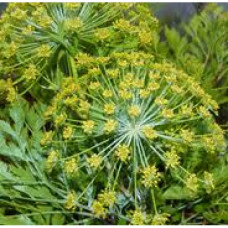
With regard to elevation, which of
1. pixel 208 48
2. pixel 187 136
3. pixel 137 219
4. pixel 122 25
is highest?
pixel 208 48

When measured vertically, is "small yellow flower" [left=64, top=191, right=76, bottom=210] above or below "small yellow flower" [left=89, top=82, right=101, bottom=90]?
below

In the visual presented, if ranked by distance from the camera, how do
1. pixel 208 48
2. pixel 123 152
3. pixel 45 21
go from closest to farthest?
pixel 123 152
pixel 45 21
pixel 208 48

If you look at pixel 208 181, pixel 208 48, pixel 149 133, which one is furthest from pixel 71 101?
pixel 208 48

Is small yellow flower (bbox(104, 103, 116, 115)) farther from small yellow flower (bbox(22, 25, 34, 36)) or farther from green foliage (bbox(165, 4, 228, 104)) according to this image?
green foliage (bbox(165, 4, 228, 104))

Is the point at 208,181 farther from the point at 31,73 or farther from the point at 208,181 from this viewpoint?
the point at 31,73

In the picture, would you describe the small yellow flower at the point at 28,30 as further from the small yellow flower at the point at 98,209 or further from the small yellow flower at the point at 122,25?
the small yellow flower at the point at 98,209

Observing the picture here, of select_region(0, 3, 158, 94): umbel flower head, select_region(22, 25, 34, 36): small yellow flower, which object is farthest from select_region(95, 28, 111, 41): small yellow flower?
select_region(22, 25, 34, 36): small yellow flower

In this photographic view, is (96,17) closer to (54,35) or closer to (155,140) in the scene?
(54,35)
